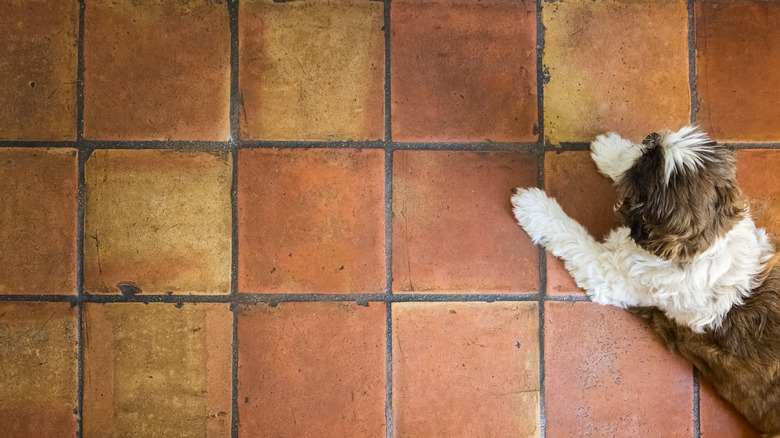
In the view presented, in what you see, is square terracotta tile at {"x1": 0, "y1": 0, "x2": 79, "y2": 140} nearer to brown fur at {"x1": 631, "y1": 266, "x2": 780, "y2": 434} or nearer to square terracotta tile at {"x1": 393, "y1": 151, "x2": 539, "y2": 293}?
square terracotta tile at {"x1": 393, "y1": 151, "x2": 539, "y2": 293}

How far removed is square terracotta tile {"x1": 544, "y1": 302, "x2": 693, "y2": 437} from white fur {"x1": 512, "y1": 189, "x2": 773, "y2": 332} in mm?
141

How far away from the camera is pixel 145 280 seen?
→ 2166 millimetres

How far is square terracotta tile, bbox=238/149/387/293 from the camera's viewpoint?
2166 millimetres

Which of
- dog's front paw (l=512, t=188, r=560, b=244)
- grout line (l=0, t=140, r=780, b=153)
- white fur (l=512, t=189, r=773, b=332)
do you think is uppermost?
grout line (l=0, t=140, r=780, b=153)

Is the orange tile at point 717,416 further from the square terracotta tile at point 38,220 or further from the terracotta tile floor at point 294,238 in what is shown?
the square terracotta tile at point 38,220

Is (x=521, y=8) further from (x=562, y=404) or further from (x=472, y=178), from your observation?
(x=562, y=404)

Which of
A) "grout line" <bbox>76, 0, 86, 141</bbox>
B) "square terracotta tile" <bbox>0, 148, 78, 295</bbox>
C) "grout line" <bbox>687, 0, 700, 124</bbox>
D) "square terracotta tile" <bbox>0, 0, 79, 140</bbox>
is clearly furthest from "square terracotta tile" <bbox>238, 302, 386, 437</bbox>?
"grout line" <bbox>687, 0, 700, 124</bbox>

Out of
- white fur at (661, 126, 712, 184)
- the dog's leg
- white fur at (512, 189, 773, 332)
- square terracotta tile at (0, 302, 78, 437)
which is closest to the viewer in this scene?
white fur at (661, 126, 712, 184)

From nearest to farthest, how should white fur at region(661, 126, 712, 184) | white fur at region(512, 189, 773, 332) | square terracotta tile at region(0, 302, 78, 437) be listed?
white fur at region(661, 126, 712, 184) < white fur at region(512, 189, 773, 332) < square terracotta tile at region(0, 302, 78, 437)

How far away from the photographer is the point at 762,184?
86.4 inches

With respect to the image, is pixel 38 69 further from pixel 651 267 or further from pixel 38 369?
pixel 651 267

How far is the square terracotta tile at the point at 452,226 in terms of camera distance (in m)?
2.17

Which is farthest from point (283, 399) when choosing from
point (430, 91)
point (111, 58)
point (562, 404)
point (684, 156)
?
point (684, 156)

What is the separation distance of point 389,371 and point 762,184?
1.69 meters
